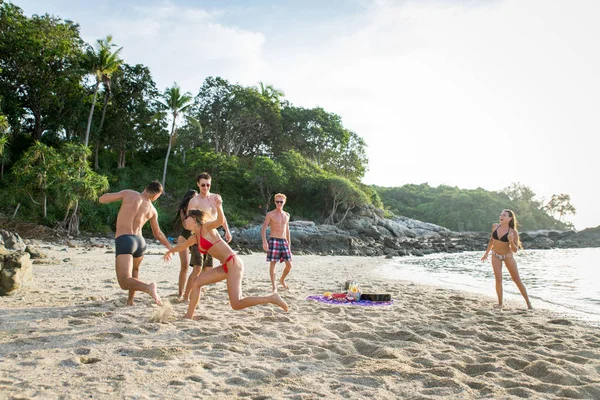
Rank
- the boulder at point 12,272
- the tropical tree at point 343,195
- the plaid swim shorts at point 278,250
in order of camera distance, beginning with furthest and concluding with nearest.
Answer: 1. the tropical tree at point 343,195
2. the plaid swim shorts at point 278,250
3. the boulder at point 12,272

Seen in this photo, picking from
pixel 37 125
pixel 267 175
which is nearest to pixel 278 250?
Answer: pixel 267 175

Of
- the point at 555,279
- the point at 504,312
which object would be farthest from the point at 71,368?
the point at 555,279

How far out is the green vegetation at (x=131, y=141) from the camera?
70.7 feet

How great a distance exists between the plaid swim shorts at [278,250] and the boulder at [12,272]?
3821 mm

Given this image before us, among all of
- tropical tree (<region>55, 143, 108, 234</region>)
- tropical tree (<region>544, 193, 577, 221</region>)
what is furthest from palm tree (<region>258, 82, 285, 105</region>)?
tropical tree (<region>544, 193, 577, 221</region>)

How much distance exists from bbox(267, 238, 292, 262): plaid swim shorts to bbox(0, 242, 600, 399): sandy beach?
1.21 m

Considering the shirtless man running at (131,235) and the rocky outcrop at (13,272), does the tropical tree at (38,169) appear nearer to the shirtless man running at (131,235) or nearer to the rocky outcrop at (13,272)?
the rocky outcrop at (13,272)

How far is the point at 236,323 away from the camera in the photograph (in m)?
4.76

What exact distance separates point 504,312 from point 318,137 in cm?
3518

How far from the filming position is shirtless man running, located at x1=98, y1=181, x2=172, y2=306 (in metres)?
5.03

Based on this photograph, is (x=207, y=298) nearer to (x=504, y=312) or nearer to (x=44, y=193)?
(x=504, y=312)

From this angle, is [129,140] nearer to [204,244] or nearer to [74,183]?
[74,183]

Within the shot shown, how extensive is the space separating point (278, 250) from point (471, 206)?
5939 cm

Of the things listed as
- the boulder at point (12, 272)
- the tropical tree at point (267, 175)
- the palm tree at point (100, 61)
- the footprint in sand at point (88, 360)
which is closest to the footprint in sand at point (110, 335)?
the footprint in sand at point (88, 360)
